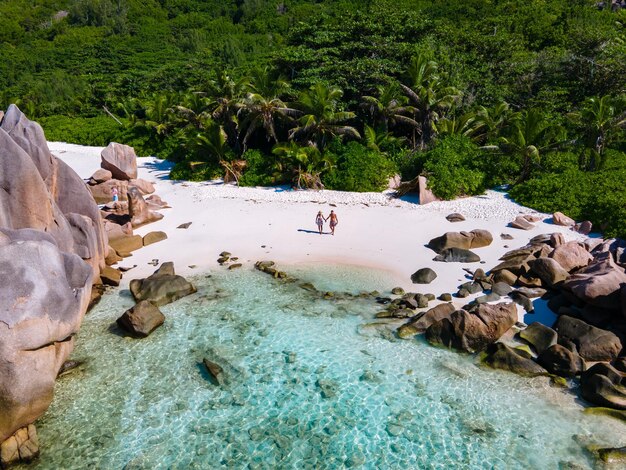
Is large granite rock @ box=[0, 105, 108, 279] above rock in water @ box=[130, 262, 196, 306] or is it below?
above

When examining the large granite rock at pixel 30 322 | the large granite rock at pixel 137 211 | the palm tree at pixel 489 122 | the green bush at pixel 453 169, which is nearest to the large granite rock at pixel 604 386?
the large granite rock at pixel 30 322

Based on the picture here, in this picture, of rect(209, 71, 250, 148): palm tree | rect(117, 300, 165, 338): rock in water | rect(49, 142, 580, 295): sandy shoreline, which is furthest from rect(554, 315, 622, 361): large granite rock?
rect(209, 71, 250, 148): palm tree

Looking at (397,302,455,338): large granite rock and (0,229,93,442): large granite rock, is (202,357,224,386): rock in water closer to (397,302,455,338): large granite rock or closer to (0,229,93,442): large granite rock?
(0,229,93,442): large granite rock

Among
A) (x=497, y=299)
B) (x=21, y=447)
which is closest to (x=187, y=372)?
(x=21, y=447)

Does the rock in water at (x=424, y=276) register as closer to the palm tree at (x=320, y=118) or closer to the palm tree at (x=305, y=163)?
the palm tree at (x=305, y=163)

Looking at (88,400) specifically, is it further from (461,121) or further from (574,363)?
(461,121)

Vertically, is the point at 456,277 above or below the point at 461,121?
below

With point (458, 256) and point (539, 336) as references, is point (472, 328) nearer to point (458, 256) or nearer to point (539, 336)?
point (539, 336)

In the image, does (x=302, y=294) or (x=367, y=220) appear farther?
(x=367, y=220)
